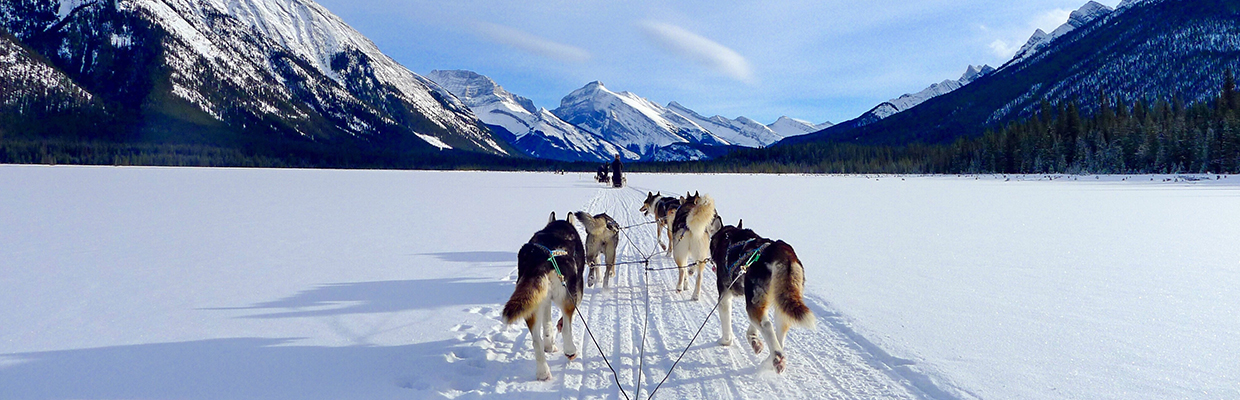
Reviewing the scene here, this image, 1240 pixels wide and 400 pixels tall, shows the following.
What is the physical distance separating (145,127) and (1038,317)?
632 ft

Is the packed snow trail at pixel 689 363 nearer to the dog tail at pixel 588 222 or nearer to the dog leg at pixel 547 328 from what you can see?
the dog leg at pixel 547 328

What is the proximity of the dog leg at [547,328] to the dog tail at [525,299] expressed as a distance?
23 cm

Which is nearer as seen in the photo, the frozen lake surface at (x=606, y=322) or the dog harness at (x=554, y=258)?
the frozen lake surface at (x=606, y=322)

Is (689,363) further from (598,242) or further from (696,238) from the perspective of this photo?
(598,242)

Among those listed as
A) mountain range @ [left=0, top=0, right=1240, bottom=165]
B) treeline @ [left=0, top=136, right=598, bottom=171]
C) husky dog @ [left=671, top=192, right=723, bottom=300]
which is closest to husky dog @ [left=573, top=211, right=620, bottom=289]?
husky dog @ [left=671, top=192, right=723, bottom=300]

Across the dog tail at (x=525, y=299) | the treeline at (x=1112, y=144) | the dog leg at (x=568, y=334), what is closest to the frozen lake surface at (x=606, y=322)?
the dog leg at (x=568, y=334)

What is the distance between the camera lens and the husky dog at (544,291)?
362 centimetres

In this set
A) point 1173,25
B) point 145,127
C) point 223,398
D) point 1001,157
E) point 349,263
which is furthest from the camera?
point 1173,25

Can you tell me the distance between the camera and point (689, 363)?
4.16m

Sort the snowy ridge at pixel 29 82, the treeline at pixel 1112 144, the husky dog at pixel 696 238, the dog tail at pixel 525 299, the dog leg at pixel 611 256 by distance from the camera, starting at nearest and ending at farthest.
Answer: the dog tail at pixel 525 299 < the husky dog at pixel 696 238 < the dog leg at pixel 611 256 < the treeline at pixel 1112 144 < the snowy ridge at pixel 29 82

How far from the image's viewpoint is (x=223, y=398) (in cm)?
352

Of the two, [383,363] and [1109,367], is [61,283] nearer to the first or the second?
[383,363]

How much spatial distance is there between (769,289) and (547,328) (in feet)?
5.69

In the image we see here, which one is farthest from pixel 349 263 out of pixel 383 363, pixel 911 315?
pixel 911 315
